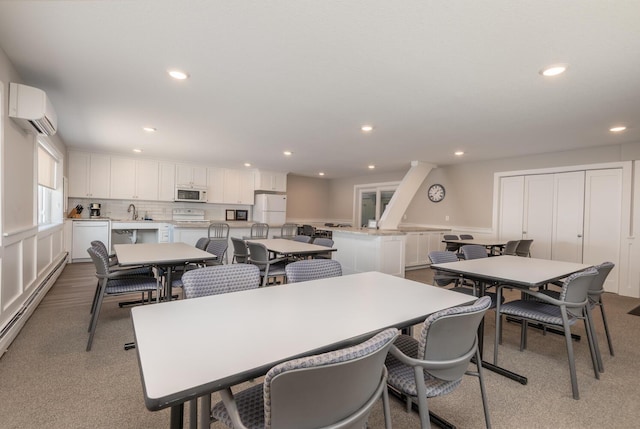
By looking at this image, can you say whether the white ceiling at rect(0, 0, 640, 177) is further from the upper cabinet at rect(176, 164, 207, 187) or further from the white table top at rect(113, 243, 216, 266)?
the upper cabinet at rect(176, 164, 207, 187)

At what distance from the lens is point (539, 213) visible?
5523 mm

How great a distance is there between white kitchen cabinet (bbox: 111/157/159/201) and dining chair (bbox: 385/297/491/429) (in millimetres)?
7025

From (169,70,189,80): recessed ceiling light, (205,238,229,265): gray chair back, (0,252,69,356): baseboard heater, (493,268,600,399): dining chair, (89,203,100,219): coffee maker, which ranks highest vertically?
(169,70,189,80): recessed ceiling light

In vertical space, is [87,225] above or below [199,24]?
below

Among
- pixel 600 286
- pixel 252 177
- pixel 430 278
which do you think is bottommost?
pixel 430 278

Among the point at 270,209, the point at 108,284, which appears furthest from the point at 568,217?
the point at 108,284

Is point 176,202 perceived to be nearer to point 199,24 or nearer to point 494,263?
point 199,24

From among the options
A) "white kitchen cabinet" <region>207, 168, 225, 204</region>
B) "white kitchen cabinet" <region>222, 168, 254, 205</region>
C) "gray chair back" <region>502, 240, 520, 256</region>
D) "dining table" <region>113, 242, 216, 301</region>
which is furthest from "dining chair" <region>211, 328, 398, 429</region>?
"white kitchen cabinet" <region>222, 168, 254, 205</region>

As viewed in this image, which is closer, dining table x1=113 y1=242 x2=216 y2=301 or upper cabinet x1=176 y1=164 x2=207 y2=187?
dining table x1=113 y1=242 x2=216 y2=301

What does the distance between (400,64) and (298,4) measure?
99 centimetres

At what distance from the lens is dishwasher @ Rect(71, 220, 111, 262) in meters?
5.93

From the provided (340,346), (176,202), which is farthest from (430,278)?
(176,202)

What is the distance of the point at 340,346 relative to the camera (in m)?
1.10

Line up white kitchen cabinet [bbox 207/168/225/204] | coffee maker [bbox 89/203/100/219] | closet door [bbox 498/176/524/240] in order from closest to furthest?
closet door [bbox 498/176/524/240] < coffee maker [bbox 89/203/100/219] < white kitchen cabinet [bbox 207/168/225/204]
